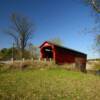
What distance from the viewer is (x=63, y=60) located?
32.2 m

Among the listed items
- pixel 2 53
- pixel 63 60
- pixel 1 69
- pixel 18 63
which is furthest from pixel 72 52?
pixel 2 53

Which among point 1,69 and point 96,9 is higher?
point 96,9

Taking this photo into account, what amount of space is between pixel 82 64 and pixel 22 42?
78.3ft

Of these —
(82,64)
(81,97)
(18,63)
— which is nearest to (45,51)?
(82,64)

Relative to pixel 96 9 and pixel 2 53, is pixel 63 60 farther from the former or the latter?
pixel 2 53

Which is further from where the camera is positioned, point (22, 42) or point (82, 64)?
point (22, 42)

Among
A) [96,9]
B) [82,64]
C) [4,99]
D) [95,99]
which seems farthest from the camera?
[82,64]

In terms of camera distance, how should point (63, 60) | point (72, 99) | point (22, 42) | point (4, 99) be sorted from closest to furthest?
1. point (4, 99)
2. point (72, 99)
3. point (63, 60)
4. point (22, 42)

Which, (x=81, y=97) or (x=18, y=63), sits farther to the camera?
(x=18, y=63)

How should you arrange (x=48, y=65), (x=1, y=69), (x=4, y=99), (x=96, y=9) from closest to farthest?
1. (x=4, y=99)
2. (x=96, y=9)
3. (x=1, y=69)
4. (x=48, y=65)

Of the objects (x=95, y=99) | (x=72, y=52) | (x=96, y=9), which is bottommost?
(x=95, y=99)

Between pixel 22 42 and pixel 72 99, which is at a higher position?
pixel 22 42

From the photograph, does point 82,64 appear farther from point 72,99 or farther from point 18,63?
point 72,99

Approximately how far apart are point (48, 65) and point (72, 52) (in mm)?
12458
